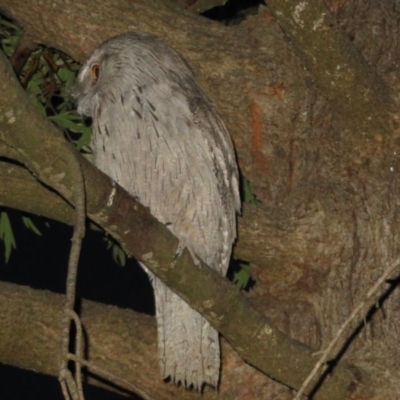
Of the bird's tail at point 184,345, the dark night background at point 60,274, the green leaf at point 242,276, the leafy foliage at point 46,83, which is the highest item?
the leafy foliage at point 46,83

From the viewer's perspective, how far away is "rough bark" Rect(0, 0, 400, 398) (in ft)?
8.92

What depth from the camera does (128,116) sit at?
2.68 metres

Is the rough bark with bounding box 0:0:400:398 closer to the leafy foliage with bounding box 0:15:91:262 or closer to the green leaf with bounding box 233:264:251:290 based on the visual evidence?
the leafy foliage with bounding box 0:15:91:262

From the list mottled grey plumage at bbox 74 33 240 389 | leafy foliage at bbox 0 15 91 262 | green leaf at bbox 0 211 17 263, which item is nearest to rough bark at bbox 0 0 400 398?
mottled grey plumage at bbox 74 33 240 389

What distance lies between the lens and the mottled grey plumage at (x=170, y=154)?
8.79 ft

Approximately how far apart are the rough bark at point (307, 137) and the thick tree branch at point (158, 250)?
31 cm

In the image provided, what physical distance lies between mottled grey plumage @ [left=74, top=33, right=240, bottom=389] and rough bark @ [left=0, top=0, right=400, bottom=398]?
14cm

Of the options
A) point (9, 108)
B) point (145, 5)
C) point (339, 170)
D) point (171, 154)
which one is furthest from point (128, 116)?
point (9, 108)

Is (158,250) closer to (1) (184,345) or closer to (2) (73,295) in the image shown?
(2) (73,295)

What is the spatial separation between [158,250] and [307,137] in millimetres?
1022

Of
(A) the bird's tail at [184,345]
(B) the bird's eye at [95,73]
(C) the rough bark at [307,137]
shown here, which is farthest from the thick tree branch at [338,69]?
(A) the bird's tail at [184,345]

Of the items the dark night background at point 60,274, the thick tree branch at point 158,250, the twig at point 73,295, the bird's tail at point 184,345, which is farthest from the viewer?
the dark night background at point 60,274

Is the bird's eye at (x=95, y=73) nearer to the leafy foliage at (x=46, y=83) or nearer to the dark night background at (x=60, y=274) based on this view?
the leafy foliage at (x=46, y=83)

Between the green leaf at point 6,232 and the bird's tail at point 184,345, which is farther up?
the bird's tail at point 184,345
